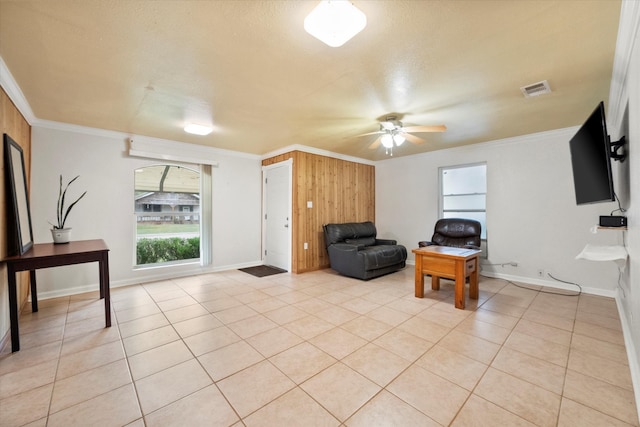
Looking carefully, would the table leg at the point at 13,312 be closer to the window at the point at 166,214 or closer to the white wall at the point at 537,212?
the window at the point at 166,214

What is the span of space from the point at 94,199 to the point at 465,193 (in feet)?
20.0

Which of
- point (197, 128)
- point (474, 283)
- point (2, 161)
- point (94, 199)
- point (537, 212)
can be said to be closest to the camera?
point (2, 161)

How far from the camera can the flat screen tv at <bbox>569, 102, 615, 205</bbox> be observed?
2004 millimetres

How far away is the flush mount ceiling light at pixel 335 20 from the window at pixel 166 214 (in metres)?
3.98

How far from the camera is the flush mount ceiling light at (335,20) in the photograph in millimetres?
1451

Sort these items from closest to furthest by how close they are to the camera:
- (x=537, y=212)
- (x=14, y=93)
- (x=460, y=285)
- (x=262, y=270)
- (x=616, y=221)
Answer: (x=616, y=221) → (x=14, y=93) → (x=460, y=285) → (x=537, y=212) → (x=262, y=270)

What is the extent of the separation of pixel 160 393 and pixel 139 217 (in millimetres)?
3520

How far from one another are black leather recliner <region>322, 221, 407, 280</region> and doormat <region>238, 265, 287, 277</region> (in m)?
1.06

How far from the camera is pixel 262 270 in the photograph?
197 inches

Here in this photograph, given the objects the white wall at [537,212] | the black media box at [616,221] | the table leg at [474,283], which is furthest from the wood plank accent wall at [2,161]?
the white wall at [537,212]

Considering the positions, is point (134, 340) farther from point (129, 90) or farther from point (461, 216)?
point (461, 216)

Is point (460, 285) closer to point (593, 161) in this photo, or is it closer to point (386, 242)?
point (593, 161)

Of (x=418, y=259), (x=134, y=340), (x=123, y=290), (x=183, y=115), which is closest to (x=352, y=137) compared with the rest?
(x=418, y=259)

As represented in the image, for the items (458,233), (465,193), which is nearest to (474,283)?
(458,233)
